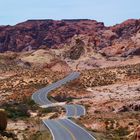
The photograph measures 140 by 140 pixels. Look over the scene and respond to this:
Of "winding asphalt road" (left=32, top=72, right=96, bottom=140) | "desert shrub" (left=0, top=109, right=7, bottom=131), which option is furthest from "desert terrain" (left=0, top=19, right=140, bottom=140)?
"winding asphalt road" (left=32, top=72, right=96, bottom=140)

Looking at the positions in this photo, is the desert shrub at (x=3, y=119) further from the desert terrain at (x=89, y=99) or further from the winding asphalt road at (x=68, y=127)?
the winding asphalt road at (x=68, y=127)

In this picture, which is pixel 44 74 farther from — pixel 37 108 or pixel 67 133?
pixel 67 133

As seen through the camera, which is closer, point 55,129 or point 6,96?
point 55,129

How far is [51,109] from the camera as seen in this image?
98875 millimetres

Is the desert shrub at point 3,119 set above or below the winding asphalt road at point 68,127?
above

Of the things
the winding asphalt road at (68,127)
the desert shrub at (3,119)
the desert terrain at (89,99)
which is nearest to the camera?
the desert shrub at (3,119)

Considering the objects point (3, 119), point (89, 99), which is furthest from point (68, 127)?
point (89, 99)

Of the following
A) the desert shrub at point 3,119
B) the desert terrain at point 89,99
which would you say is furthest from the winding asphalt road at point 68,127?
the desert shrub at point 3,119

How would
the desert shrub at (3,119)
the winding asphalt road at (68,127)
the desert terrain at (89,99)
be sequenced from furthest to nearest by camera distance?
the desert terrain at (89,99) → the winding asphalt road at (68,127) → the desert shrub at (3,119)

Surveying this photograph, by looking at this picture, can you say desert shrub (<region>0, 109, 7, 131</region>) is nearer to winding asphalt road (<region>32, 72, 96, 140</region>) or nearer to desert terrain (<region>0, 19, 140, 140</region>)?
desert terrain (<region>0, 19, 140, 140</region>)

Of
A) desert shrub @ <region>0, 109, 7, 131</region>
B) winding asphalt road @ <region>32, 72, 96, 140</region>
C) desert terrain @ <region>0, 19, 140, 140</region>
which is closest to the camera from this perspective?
desert shrub @ <region>0, 109, 7, 131</region>

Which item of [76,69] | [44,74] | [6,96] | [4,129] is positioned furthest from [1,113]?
[76,69]

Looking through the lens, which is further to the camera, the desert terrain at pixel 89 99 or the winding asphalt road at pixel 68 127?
the desert terrain at pixel 89 99

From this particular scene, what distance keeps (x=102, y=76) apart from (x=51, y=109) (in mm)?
62232
